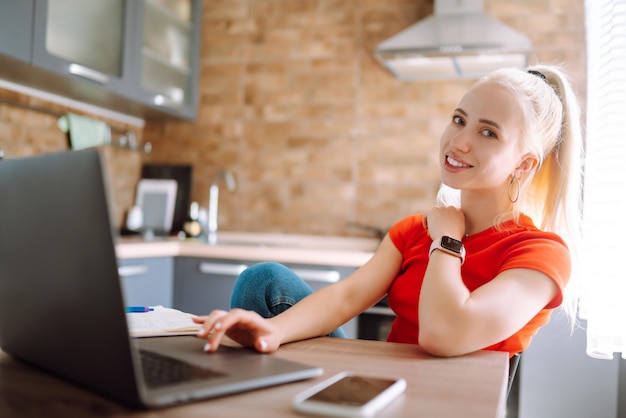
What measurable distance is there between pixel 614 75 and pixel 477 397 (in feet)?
4.55

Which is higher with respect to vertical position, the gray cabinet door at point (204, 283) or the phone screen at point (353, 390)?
the phone screen at point (353, 390)

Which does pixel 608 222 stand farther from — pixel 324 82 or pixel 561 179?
pixel 324 82

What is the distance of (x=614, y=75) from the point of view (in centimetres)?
176

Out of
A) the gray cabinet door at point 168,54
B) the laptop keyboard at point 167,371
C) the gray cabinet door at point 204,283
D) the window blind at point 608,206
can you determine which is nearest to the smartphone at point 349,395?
the laptop keyboard at point 167,371

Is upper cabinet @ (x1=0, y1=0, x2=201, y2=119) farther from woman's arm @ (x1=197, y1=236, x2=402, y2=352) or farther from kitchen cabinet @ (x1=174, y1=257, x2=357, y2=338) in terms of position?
woman's arm @ (x1=197, y1=236, x2=402, y2=352)

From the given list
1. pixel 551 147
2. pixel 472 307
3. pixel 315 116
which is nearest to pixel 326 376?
pixel 472 307

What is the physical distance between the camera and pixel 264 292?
1.28m

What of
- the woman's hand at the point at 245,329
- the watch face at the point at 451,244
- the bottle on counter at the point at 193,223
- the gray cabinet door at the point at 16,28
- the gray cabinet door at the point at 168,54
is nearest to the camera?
the woman's hand at the point at 245,329

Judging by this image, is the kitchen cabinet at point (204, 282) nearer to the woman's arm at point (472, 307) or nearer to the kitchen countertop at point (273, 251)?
the kitchen countertop at point (273, 251)

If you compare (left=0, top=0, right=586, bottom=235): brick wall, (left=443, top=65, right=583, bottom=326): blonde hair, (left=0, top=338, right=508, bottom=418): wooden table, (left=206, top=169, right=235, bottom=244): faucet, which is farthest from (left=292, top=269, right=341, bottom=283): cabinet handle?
(left=0, top=338, right=508, bottom=418): wooden table

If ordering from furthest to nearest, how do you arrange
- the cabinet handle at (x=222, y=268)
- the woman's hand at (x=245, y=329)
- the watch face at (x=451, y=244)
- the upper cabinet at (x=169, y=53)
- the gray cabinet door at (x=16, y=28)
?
the upper cabinet at (x=169, y=53) < the cabinet handle at (x=222, y=268) < the gray cabinet door at (x=16, y=28) < the watch face at (x=451, y=244) < the woman's hand at (x=245, y=329)

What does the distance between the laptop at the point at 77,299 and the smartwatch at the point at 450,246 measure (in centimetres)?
43

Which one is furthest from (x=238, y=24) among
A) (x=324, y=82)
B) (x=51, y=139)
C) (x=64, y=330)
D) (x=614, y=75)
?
(x=64, y=330)

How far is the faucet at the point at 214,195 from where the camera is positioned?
3.41 metres
